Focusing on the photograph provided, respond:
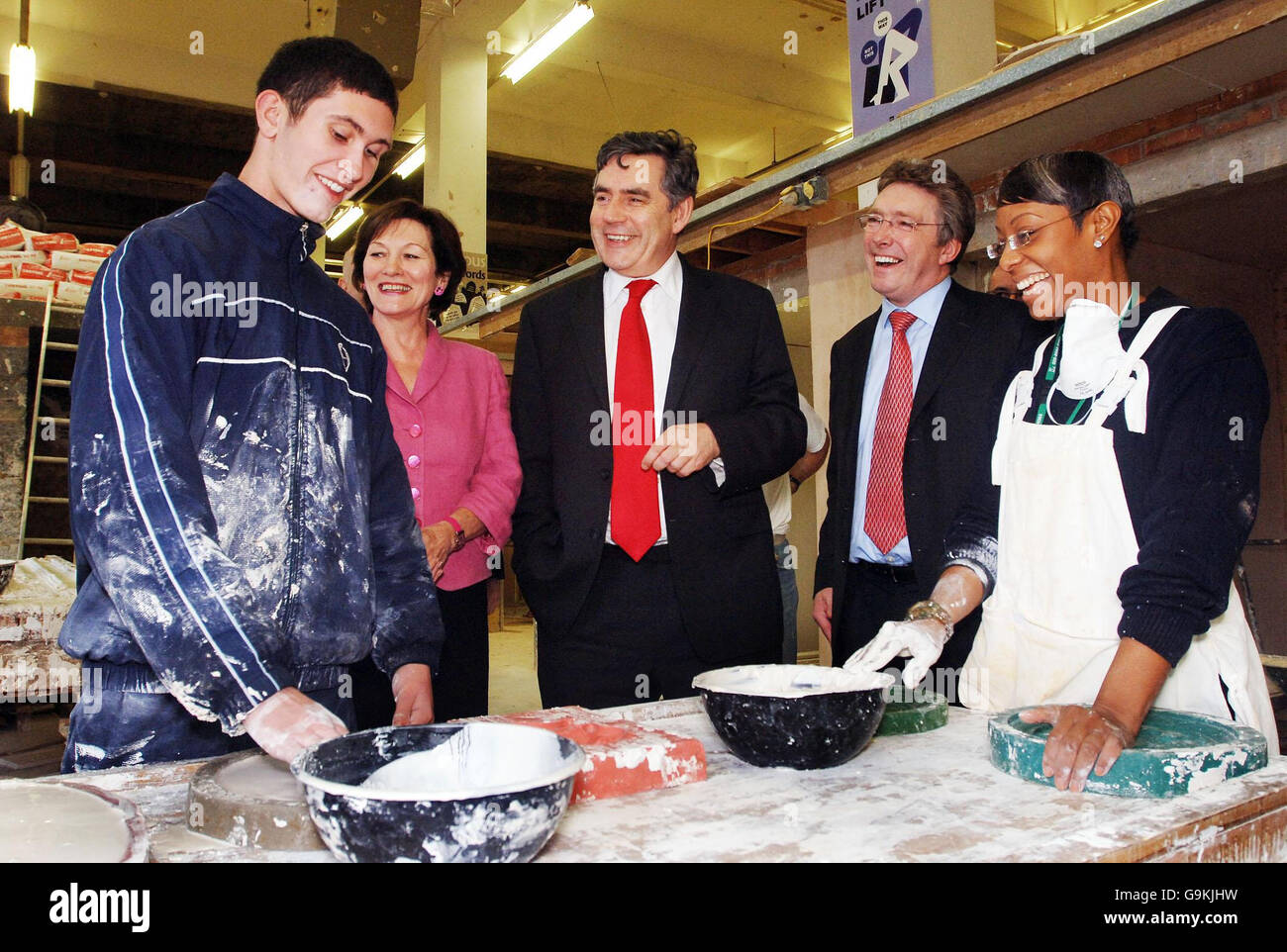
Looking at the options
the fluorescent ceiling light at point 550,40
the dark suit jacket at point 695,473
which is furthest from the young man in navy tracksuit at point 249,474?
the fluorescent ceiling light at point 550,40

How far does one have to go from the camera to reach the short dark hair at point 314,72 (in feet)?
5.59

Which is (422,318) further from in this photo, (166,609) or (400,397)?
(166,609)

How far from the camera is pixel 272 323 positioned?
5.38 feet

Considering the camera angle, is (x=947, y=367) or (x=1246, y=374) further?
(x=947, y=367)

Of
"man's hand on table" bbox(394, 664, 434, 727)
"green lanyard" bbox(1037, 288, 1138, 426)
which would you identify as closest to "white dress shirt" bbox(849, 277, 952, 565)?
"green lanyard" bbox(1037, 288, 1138, 426)

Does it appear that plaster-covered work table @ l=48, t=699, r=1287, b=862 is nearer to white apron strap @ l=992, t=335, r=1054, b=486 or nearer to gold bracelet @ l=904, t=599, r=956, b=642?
gold bracelet @ l=904, t=599, r=956, b=642

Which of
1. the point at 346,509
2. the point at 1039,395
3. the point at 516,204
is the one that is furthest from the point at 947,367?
the point at 516,204

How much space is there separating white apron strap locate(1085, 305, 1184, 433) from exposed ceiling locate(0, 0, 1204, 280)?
659cm

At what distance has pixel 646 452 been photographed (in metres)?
2.30

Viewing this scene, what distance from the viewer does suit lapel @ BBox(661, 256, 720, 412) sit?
246cm

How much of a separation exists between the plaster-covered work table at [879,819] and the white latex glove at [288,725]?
0.44 feet

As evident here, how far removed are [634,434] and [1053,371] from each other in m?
0.98

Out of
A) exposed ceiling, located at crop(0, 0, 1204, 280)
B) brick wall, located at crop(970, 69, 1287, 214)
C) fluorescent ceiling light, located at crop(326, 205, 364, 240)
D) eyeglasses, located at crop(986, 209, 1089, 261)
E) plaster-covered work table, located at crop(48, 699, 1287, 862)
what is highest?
exposed ceiling, located at crop(0, 0, 1204, 280)

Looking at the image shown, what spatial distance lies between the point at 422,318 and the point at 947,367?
1511 mm
